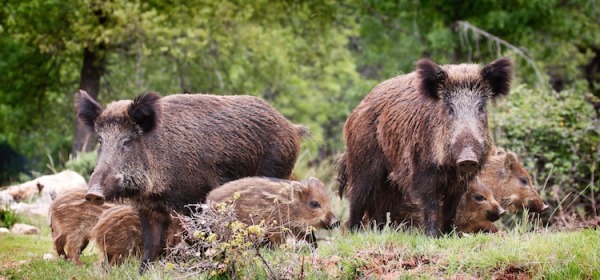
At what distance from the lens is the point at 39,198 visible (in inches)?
596

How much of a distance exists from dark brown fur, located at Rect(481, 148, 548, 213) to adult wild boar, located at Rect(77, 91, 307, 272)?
241cm

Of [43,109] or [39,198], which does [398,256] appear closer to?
[39,198]

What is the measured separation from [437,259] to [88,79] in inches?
602

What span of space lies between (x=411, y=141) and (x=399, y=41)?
16737 mm

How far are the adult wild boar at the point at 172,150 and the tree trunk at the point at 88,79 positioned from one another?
1183 cm

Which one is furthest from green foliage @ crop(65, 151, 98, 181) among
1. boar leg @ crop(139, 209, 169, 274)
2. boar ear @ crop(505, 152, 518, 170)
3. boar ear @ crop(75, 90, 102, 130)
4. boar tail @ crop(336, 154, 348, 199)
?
boar ear @ crop(505, 152, 518, 170)

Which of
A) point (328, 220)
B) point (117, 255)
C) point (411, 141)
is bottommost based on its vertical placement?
point (117, 255)

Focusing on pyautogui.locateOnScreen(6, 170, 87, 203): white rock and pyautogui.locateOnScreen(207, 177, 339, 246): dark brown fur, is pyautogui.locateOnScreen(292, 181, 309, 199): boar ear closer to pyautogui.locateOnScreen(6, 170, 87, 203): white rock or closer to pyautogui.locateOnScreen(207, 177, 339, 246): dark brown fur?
pyautogui.locateOnScreen(207, 177, 339, 246): dark brown fur

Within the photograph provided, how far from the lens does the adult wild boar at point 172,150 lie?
876cm

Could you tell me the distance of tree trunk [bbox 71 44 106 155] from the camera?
68.9 ft

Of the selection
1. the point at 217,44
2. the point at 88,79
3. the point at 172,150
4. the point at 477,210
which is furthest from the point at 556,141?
the point at 88,79

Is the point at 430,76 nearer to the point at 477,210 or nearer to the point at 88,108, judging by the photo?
the point at 477,210

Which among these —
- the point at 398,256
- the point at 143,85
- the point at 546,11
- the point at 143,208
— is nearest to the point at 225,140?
the point at 143,208

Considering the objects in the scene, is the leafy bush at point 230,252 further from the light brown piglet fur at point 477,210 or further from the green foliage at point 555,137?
the green foliage at point 555,137
